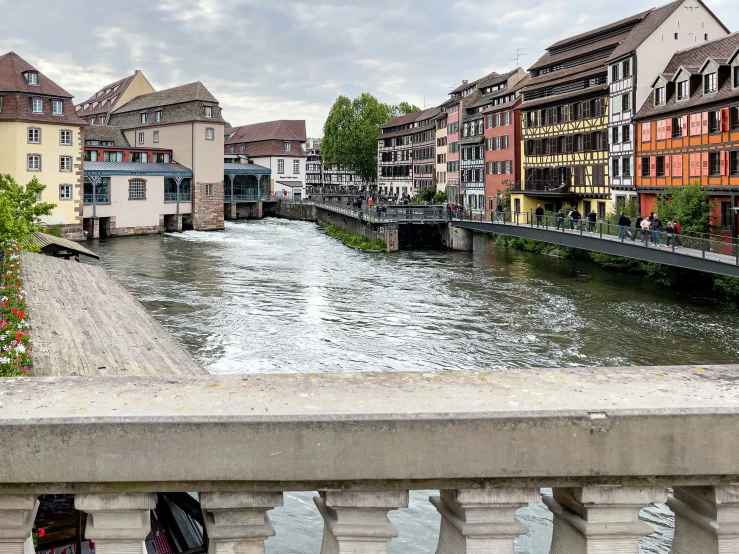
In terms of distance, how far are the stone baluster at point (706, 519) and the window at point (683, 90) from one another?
42365mm

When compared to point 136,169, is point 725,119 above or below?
below

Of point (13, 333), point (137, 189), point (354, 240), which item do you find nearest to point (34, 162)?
point (137, 189)

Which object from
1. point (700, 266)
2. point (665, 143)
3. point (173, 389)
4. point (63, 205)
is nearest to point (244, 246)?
point (63, 205)

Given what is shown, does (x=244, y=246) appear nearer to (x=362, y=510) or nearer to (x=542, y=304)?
(x=542, y=304)

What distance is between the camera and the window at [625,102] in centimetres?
4887

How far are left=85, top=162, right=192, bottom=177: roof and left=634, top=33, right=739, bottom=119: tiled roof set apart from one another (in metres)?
42.4

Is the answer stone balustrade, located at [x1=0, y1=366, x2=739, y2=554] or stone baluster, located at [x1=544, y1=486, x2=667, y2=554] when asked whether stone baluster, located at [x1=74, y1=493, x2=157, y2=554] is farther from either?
stone baluster, located at [x1=544, y1=486, x2=667, y2=554]

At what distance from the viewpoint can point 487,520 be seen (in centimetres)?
279

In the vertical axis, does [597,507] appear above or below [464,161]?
below

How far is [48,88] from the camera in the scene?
203ft

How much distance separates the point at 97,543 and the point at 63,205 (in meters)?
64.9

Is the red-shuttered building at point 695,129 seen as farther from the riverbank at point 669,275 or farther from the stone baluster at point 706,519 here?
the stone baluster at point 706,519

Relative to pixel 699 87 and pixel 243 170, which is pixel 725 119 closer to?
pixel 699 87

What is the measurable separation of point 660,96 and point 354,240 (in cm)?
2511
